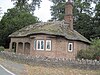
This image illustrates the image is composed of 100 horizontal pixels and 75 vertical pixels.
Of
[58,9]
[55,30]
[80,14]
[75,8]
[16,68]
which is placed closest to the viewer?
[16,68]

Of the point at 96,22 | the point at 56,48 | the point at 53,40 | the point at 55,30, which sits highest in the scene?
the point at 96,22

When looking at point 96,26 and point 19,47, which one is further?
point 96,26

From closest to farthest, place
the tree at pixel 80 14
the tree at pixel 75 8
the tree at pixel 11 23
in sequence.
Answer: the tree at pixel 11 23
the tree at pixel 80 14
the tree at pixel 75 8

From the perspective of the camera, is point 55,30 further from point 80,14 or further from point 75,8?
point 75,8

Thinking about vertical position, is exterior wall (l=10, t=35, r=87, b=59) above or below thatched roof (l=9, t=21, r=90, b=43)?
below

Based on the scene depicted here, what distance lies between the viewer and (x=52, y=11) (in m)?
76.1

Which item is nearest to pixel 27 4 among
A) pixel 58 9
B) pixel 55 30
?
pixel 58 9

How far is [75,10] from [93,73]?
4244 cm

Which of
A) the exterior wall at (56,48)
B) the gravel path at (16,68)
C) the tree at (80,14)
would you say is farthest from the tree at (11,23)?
the gravel path at (16,68)

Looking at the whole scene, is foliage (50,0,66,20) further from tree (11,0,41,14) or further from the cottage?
the cottage

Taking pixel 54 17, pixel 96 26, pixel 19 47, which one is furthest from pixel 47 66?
pixel 54 17

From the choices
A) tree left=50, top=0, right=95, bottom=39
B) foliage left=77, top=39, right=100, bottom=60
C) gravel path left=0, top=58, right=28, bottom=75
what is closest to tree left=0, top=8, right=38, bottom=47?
tree left=50, top=0, right=95, bottom=39

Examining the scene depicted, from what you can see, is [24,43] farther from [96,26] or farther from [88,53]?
[96,26]

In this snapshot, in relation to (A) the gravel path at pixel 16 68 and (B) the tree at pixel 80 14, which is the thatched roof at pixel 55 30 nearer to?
(A) the gravel path at pixel 16 68
